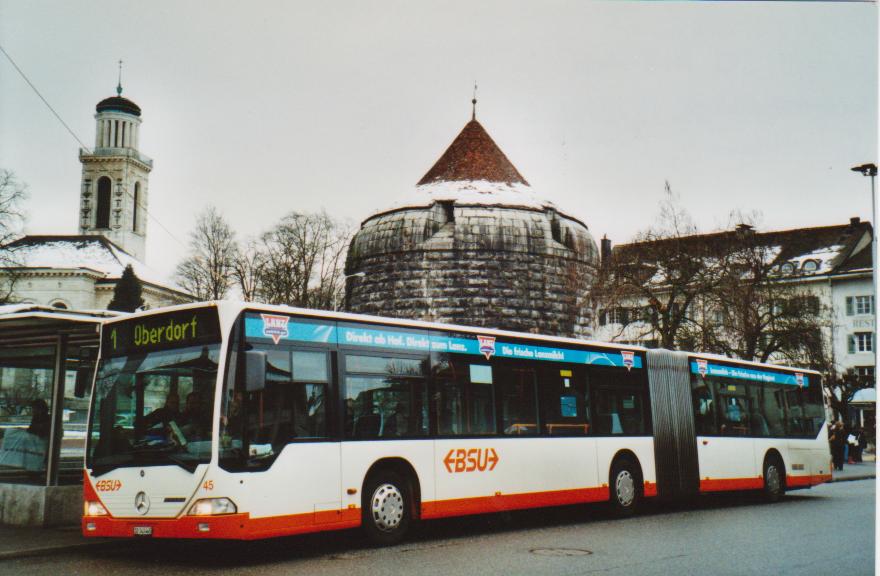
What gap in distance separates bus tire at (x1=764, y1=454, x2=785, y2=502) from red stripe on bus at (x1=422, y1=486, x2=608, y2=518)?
5.34 m

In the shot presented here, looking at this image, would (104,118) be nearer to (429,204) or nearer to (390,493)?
(429,204)

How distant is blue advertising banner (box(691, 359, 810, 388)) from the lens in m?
17.6

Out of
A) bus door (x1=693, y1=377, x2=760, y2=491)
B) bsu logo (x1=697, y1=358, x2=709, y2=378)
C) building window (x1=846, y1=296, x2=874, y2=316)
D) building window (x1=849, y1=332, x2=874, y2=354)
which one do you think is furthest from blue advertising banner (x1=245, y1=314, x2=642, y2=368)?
building window (x1=846, y1=296, x2=874, y2=316)

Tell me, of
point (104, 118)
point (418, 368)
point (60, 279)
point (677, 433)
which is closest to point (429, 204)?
point (60, 279)

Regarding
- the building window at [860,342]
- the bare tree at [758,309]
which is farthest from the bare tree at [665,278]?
the building window at [860,342]

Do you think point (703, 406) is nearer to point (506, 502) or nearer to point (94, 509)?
point (506, 502)

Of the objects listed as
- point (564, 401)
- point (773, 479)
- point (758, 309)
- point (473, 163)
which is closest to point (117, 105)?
point (473, 163)

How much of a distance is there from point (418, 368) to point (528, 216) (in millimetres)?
47401

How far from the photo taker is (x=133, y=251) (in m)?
98.6

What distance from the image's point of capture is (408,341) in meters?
11.8

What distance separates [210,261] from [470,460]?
1659 inches

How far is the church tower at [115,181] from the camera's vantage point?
99750 mm

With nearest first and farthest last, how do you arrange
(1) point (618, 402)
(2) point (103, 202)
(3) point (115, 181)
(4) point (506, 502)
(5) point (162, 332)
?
(5) point (162, 332) < (4) point (506, 502) < (1) point (618, 402) < (3) point (115, 181) < (2) point (103, 202)

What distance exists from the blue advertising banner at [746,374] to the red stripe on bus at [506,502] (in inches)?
155
